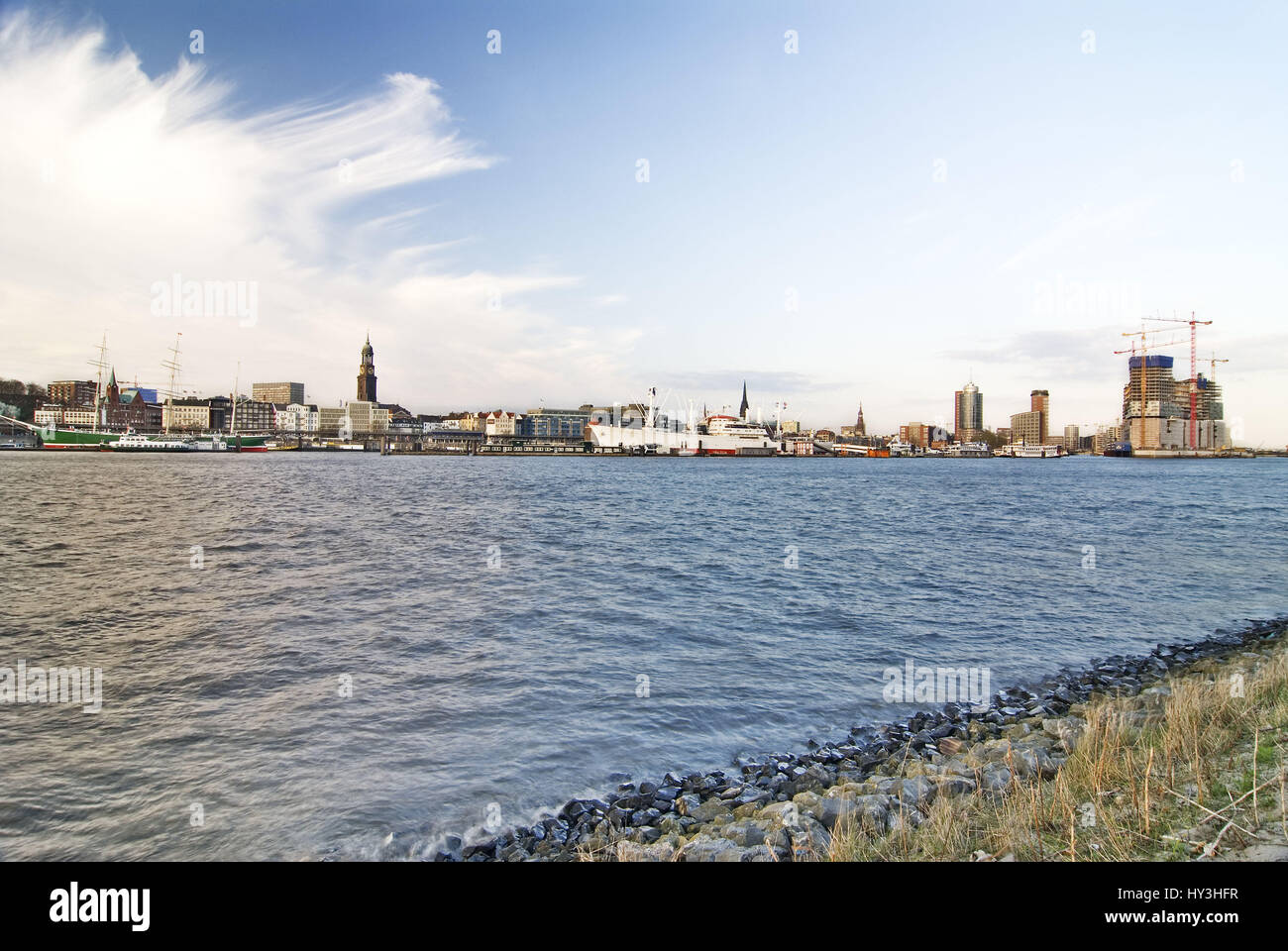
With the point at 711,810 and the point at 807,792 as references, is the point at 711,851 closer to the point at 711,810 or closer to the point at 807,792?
the point at 711,810

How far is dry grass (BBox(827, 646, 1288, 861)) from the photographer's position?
496 centimetres

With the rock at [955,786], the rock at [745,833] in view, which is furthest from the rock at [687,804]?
the rock at [955,786]

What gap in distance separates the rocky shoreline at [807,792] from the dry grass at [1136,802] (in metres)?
0.44

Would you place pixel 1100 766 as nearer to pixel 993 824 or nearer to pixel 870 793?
pixel 993 824

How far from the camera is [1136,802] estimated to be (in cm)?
556

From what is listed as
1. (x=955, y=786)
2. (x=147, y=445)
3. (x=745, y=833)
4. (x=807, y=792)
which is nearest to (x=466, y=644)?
(x=807, y=792)

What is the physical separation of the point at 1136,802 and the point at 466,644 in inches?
463

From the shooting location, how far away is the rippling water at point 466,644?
26.2 feet

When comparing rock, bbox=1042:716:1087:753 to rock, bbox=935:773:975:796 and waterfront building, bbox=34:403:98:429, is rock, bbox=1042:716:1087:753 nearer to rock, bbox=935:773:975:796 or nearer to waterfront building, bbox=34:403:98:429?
rock, bbox=935:773:975:796
